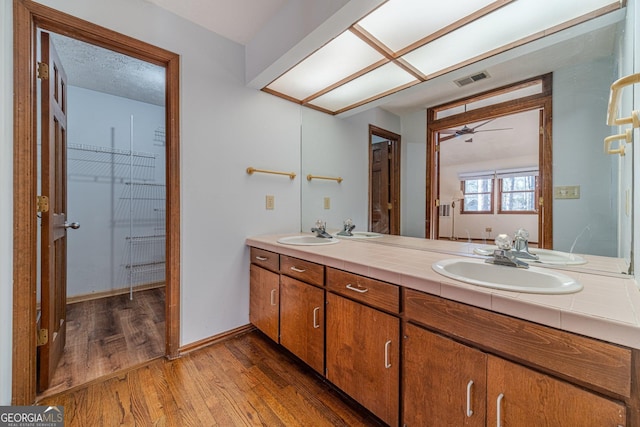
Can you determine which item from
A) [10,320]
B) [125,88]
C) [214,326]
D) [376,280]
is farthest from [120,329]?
[125,88]

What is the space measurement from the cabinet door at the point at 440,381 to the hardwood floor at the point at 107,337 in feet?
5.56

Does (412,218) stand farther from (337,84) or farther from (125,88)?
(125,88)

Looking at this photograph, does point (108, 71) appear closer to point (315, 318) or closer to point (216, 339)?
point (216, 339)

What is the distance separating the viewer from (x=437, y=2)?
4.22 feet

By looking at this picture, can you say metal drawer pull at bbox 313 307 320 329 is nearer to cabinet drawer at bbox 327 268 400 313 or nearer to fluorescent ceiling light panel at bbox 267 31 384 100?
cabinet drawer at bbox 327 268 400 313

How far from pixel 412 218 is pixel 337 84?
125 centimetres

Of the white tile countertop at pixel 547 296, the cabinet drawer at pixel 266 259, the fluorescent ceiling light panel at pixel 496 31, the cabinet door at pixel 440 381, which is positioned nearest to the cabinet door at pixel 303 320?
the cabinet drawer at pixel 266 259

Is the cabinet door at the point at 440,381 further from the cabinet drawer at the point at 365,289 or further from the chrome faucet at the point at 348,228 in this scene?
the chrome faucet at the point at 348,228

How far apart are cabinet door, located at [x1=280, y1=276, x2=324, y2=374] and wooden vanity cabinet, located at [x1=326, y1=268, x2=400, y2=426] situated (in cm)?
7

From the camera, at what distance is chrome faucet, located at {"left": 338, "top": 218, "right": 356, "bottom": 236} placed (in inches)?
84.6

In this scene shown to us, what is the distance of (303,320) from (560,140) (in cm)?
159

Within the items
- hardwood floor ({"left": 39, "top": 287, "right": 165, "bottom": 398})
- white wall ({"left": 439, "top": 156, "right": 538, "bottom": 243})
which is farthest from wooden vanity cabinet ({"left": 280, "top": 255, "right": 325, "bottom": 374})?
hardwood floor ({"left": 39, "top": 287, "right": 165, "bottom": 398})

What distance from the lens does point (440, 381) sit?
36.4 inches

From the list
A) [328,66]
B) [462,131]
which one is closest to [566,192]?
[462,131]
